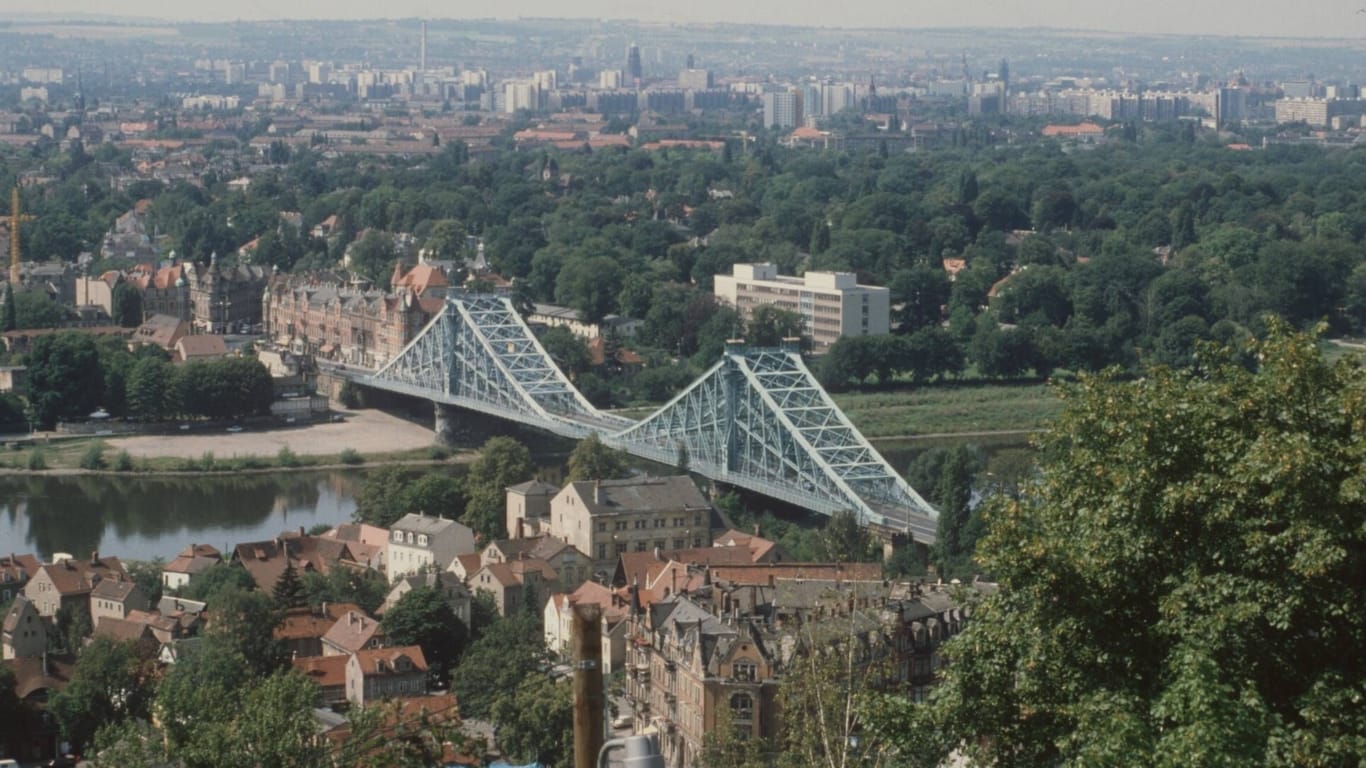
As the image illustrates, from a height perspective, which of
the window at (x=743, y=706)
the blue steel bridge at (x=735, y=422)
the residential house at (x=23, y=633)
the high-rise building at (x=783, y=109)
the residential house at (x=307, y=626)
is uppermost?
the window at (x=743, y=706)

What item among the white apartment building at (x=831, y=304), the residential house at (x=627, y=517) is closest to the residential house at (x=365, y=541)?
the residential house at (x=627, y=517)

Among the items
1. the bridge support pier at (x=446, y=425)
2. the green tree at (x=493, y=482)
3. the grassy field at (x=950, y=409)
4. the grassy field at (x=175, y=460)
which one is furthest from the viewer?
the grassy field at (x=950, y=409)

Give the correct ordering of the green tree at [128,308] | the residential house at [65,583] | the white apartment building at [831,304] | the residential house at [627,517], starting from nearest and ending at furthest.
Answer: the residential house at [65,583], the residential house at [627,517], the white apartment building at [831,304], the green tree at [128,308]

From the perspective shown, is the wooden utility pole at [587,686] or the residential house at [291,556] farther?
the residential house at [291,556]

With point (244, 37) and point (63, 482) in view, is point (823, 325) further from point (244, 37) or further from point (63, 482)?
point (244, 37)

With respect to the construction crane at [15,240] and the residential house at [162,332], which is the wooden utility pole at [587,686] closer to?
the residential house at [162,332]

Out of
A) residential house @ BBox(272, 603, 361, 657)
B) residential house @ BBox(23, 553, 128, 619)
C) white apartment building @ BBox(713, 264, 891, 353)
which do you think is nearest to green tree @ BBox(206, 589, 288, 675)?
residential house @ BBox(272, 603, 361, 657)

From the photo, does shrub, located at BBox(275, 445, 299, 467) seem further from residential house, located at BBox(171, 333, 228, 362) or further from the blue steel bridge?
residential house, located at BBox(171, 333, 228, 362)

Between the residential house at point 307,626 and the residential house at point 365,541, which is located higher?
the residential house at point 307,626
